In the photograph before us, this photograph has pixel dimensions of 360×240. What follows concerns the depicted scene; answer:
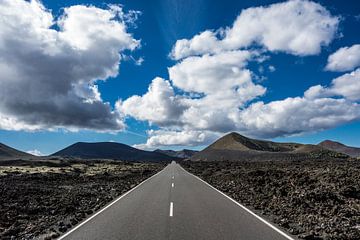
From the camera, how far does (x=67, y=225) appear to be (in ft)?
40.1

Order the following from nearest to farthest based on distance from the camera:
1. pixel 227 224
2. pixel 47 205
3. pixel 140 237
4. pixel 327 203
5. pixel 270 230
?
pixel 140 237 → pixel 270 230 → pixel 227 224 → pixel 327 203 → pixel 47 205

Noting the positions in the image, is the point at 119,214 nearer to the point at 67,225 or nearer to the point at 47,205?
the point at 67,225

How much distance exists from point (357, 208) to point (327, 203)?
1624 mm

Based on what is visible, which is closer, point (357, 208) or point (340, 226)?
point (340, 226)

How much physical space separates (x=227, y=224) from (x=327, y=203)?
284 inches

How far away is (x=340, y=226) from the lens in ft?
37.5

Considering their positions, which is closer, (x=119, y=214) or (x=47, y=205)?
(x=119, y=214)

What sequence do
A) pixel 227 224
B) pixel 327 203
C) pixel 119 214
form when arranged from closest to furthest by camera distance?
pixel 227 224
pixel 119 214
pixel 327 203

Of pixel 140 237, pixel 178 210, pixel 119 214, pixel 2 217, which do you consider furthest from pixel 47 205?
pixel 140 237

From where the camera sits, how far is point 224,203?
1738 centimetres

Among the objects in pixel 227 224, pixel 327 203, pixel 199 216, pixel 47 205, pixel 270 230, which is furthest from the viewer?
pixel 47 205

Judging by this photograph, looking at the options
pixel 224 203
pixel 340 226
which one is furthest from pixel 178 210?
pixel 340 226

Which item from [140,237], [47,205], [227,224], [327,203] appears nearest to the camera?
[140,237]

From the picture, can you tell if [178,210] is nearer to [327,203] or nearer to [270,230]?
[270,230]
